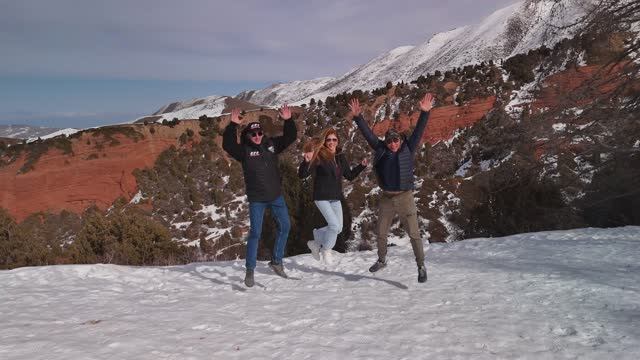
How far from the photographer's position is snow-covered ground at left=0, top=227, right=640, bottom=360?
163 inches

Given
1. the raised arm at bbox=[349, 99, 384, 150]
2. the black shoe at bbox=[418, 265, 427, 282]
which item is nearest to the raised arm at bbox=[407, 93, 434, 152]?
the raised arm at bbox=[349, 99, 384, 150]

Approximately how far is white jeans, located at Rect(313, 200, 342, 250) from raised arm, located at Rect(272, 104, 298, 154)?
46.4 inches

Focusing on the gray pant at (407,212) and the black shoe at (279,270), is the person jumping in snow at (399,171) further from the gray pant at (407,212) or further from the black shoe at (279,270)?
the black shoe at (279,270)

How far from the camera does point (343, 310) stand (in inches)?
210

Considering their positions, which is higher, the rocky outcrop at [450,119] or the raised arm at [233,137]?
the rocky outcrop at [450,119]

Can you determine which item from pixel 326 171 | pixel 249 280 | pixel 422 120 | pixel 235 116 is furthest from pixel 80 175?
pixel 422 120

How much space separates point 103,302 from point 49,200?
24.1m

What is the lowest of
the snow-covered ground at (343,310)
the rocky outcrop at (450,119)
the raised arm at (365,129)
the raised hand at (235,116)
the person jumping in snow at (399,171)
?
the snow-covered ground at (343,310)

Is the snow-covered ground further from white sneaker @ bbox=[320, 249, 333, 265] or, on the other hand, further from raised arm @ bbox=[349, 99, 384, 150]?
raised arm @ bbox=[349, 99, 384, 150]

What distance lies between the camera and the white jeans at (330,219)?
7270 mm

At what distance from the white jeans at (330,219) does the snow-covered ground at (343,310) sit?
462 millimetres

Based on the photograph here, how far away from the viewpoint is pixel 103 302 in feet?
19.5

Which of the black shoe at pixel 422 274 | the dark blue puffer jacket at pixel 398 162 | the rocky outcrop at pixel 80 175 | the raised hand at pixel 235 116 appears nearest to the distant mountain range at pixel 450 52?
the rocky outcrop at pixel 80 175

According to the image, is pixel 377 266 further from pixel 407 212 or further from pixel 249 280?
pixel 249 280
